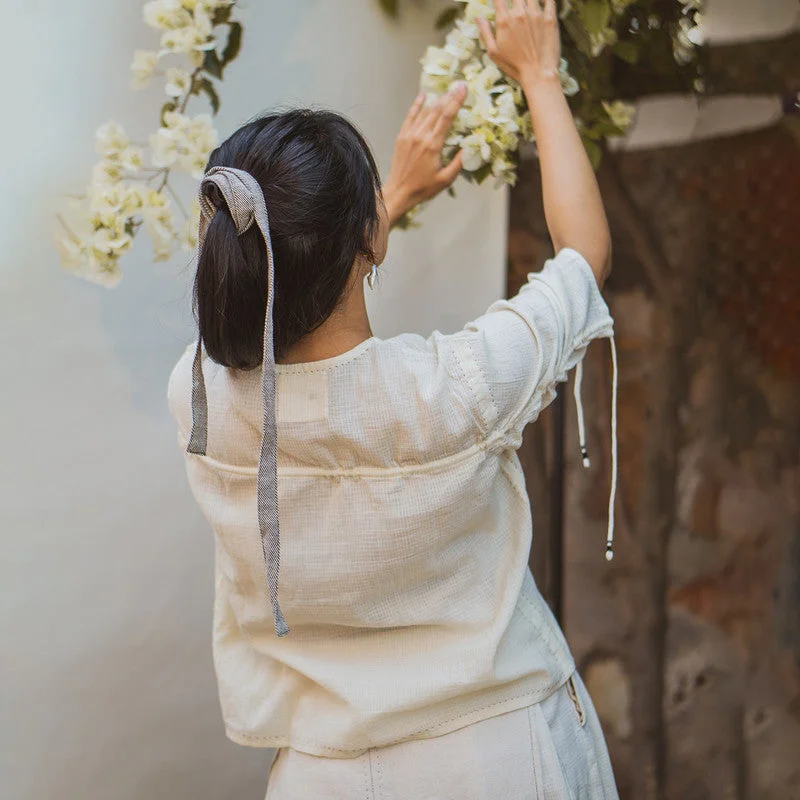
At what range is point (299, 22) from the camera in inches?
60.8

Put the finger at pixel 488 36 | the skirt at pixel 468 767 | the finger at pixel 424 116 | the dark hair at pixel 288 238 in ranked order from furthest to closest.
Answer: the finger at pixel 424 116, the finger at pixel 488 36, the skirt at pixel 468 767, the dark hair at pixel 288 238

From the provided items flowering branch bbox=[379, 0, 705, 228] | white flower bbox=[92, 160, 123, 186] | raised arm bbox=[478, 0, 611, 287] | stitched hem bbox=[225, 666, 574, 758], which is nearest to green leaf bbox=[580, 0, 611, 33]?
flowering branch bbox=[379, 0, 705, 228]

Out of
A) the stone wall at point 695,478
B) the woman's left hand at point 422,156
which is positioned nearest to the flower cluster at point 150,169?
the woman's left hand at point 422,156

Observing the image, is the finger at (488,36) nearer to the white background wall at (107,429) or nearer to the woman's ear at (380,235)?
the woman's ear at (380,235)

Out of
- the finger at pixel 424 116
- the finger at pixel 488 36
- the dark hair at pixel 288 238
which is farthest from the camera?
the finger at pixel 424 116

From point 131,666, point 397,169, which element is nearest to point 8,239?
point 397,169

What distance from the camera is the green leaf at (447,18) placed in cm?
157

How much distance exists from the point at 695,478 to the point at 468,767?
2.21ft

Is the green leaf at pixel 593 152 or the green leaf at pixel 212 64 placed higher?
the green leaf at pixel 212 64

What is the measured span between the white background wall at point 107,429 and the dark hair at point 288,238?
1.32 feet

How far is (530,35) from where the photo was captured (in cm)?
106

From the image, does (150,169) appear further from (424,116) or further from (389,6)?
(389,6)

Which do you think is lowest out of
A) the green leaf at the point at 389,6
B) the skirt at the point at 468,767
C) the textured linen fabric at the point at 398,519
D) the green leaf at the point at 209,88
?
the skirt at the point at 468,767

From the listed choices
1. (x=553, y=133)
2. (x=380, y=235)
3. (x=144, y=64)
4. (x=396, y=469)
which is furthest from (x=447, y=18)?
(x=396, y=469)
